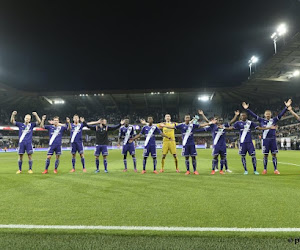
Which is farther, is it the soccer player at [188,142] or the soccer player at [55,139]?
the soccer player at [55,139]

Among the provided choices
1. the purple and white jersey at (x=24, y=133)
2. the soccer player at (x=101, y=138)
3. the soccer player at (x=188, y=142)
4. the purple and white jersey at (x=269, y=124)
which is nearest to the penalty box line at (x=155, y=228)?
the soccer player at (x=188, y=142)

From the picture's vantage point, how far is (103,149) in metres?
10.2

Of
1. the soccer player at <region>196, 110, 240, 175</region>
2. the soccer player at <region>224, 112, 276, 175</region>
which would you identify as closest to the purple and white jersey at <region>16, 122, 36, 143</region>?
the soccer player at <region>196, 110, 240, 175</region>

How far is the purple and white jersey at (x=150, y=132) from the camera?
10.1m

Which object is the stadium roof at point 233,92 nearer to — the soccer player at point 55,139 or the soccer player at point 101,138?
the soccer player at point 101,138

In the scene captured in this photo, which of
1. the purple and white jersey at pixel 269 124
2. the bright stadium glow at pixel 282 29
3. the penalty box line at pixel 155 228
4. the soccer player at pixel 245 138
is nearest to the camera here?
the penalty box line at pixel 155 228

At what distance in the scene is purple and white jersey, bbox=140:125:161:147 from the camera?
1009cm

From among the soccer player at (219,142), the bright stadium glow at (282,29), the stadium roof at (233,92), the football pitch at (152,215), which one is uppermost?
the bright stadium glow at (282,29)

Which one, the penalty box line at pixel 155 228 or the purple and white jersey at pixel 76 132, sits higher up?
the purple and white jersey at pixel 76 132

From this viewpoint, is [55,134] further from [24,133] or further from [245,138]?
[245,138]

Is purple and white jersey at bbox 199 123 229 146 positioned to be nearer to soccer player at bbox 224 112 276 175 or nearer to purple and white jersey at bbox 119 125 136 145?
soccer player at bbox 224 112 276 175

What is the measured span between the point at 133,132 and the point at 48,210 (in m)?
6.41

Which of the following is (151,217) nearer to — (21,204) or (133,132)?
(21,204)

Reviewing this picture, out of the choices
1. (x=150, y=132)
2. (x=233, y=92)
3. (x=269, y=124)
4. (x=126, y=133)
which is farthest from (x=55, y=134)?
(x=233, y=92)
